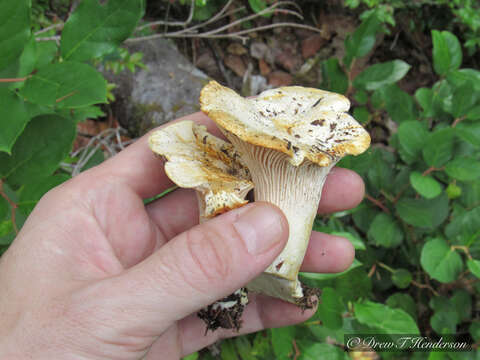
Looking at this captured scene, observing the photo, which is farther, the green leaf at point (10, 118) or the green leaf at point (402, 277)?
the green leaf at point (402, 277)

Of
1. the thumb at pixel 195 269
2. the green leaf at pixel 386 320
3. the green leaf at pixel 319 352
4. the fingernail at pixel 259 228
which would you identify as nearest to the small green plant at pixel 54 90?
the thumb at pixel 195 269

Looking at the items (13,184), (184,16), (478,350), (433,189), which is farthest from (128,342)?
(184,16)

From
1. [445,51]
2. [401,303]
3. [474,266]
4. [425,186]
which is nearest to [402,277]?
[401,303]

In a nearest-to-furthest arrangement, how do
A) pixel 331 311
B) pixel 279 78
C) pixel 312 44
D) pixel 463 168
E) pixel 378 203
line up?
pixel 331 311, pixel 463 168, pixel 378 203, pixel 279 78, pixel 312 44

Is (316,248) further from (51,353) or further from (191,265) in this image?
(51,353)

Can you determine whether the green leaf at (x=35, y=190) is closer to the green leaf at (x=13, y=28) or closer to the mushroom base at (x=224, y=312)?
the green leaf at (x=13, y=28)

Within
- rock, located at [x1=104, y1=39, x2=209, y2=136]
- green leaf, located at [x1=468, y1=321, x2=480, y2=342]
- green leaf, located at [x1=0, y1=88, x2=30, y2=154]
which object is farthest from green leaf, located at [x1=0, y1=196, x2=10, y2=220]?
green leaf, located at [x1=468, y1=321, x2=480, y2=342]

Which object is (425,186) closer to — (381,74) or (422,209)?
(422,209)
